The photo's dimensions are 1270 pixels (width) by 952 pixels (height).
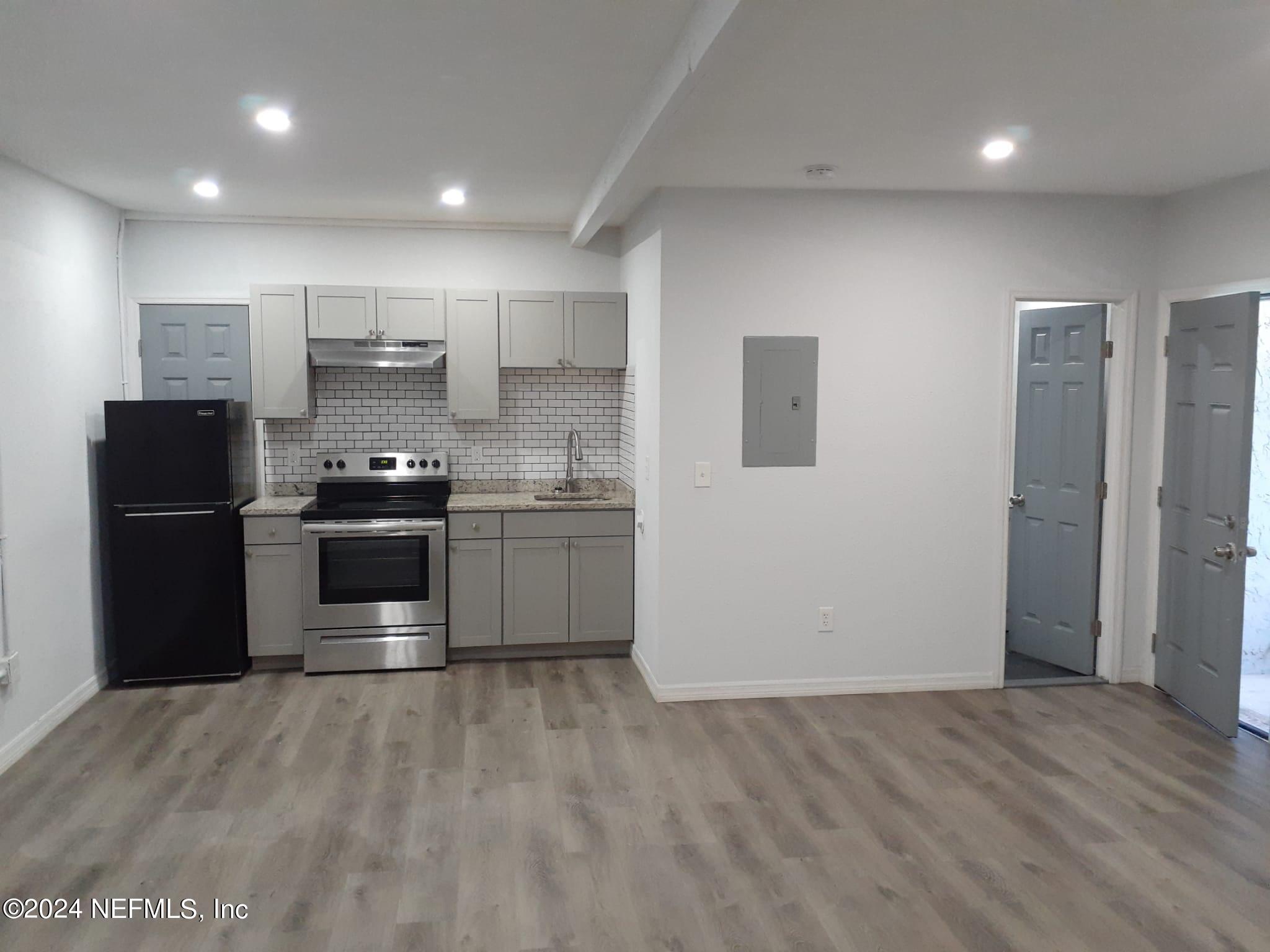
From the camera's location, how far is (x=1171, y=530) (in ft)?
15.7

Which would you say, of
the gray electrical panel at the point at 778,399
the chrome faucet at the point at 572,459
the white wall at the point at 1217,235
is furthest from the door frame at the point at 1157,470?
the chrome faucet at the point at 572,459

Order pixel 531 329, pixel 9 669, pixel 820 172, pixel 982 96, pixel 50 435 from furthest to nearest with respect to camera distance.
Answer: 1. pixel 531 329
2. pixel 50 435
3. pixel 820 172
4. pixel 9 669
5. pixel 982 96

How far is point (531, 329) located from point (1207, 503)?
143 inches

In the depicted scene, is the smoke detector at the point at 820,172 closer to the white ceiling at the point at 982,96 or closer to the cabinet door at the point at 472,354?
the white ceiling at the point at 982,96

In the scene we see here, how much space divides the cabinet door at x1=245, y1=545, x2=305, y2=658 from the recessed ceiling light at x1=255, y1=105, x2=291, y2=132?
7.97 ft

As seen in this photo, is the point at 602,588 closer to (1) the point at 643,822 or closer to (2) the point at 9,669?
(1) the point at 643,822

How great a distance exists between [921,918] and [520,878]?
1244 millimetres

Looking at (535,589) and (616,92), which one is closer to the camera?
(616,92)

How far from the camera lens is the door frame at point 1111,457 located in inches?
189

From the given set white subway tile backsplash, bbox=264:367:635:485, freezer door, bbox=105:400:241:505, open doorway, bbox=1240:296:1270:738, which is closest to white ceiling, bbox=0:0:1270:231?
freezer door, bbox=105:400:241:505

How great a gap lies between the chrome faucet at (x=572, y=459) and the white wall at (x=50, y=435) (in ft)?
8.41

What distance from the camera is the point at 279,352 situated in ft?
17.6

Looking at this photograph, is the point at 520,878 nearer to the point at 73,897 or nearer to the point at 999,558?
the point at 73,897

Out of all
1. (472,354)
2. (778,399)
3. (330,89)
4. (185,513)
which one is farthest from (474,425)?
(330,89)
